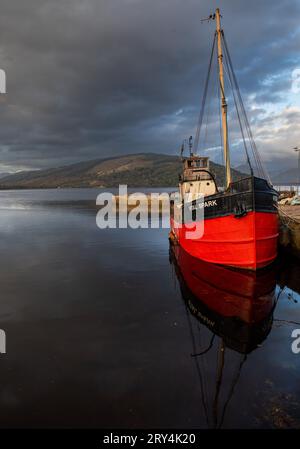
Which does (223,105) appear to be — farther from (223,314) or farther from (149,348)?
(149,348)

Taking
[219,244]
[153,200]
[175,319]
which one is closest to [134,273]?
[219,244]

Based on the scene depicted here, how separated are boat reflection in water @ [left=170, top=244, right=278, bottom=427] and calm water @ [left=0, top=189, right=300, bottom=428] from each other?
0.05 metres

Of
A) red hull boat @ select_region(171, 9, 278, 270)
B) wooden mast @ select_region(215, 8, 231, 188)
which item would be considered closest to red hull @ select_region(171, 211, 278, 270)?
red hull boat @ select_region(171, 9, 278, 270)

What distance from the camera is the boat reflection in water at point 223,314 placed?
8556 millimetres

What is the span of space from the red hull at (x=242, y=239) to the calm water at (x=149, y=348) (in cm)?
101

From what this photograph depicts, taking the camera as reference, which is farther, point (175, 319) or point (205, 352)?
point (175, 319)

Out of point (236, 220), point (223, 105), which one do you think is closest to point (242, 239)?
point (236, 220)

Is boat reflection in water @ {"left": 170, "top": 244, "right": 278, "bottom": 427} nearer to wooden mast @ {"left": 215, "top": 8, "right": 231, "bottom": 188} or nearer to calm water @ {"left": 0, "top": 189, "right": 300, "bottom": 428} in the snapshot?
calm water @ {"left": 0, "top": 189, "right": 300, "bottom": 428}

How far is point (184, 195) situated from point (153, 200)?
201ft

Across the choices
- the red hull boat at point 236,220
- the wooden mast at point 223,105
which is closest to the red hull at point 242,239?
the red hull boat at point 236,220

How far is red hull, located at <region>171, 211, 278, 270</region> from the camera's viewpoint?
17.3m

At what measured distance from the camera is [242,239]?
696 inches
